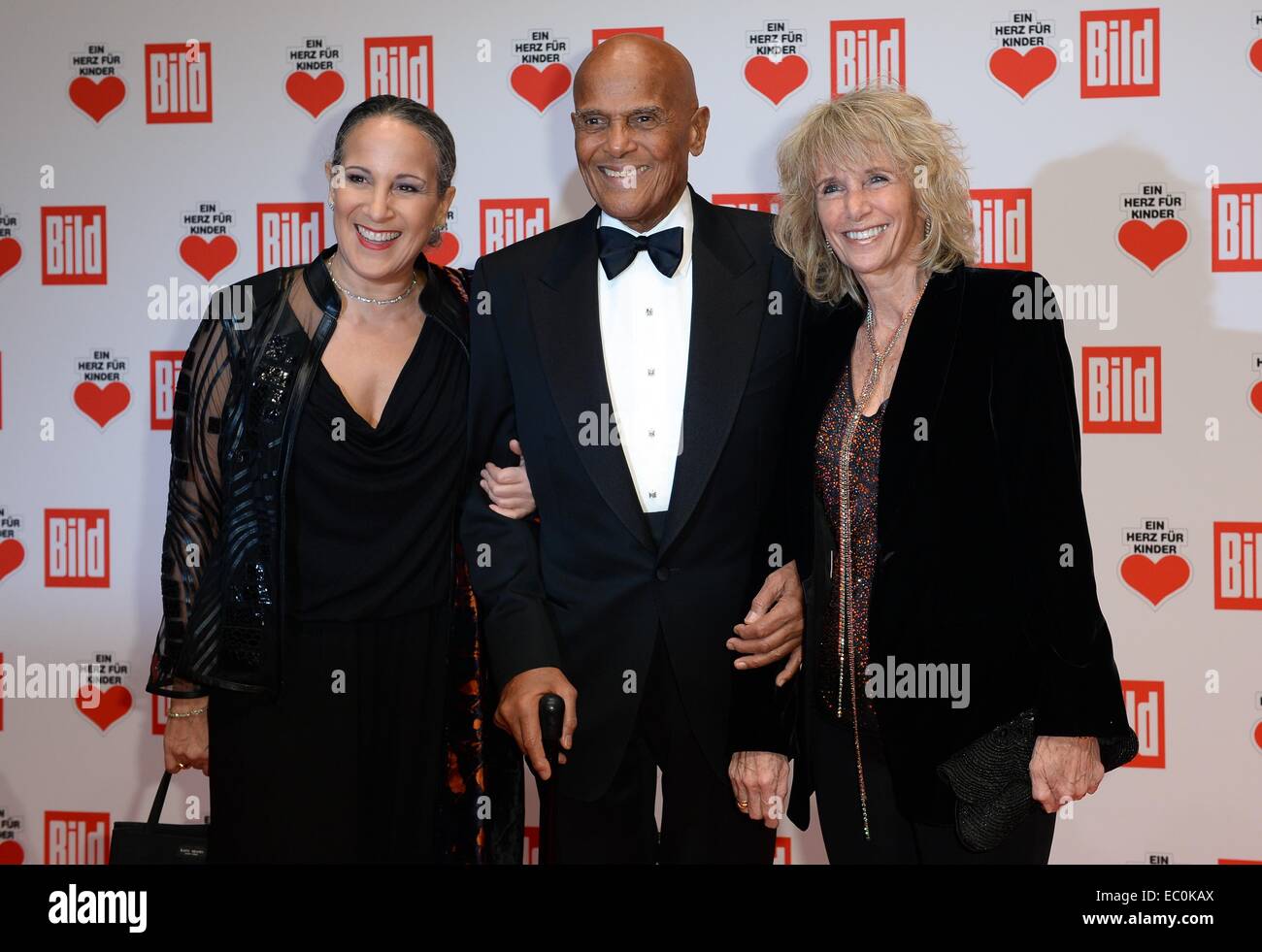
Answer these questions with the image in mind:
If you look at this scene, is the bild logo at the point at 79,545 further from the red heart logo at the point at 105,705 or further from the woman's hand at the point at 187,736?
the woman's hand at the point at 187,736

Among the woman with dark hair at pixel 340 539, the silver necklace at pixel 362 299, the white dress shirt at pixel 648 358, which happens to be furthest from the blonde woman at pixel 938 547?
the silver necklace at pixel 362 299

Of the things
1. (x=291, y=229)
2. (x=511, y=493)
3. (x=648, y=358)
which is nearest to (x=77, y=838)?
(x=291, y=229)

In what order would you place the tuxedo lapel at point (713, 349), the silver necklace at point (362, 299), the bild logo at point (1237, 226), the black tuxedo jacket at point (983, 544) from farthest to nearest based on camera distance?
1. the bild logo at point (1237, 226)
2. the silver necklace at point (362, 299)
3. the tuxedo lapel at point (713, 349)
4. the black tuxedo jacket at point (983, 544)

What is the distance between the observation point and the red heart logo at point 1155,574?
277 centimetres

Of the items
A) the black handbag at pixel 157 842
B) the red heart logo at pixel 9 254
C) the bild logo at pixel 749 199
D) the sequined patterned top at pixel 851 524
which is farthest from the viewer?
the red heart logo at pixel 9 254

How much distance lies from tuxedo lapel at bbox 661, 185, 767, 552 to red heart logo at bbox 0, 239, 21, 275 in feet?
6.78

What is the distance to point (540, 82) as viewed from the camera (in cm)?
286

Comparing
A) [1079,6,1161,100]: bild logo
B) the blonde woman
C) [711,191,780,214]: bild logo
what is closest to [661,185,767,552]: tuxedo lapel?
the blonde woman

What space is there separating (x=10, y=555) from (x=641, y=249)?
2130mm

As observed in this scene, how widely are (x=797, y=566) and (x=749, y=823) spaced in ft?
1.60

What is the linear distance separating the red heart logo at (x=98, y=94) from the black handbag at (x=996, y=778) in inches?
107

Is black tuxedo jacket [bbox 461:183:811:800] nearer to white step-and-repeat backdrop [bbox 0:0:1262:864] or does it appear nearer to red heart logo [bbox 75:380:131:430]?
white step-and-repeat backdrop [bbox 0:0:1262:864]

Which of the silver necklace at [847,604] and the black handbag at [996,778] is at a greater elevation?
the silver necklace at [847,604]

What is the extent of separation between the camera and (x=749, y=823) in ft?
6.60
